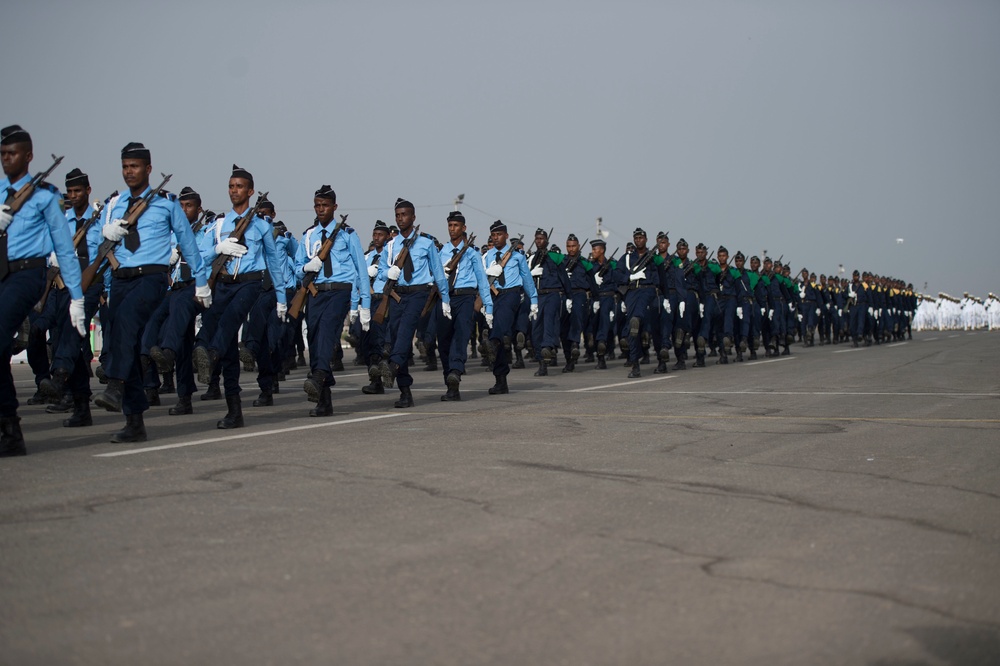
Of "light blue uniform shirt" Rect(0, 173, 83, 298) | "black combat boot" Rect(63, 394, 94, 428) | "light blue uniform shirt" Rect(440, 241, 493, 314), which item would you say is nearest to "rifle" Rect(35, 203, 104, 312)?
"black combat boot" Rect(63, 394, 94, 428)

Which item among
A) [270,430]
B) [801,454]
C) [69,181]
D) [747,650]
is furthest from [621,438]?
[69,181]

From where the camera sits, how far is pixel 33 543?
520 centimetres

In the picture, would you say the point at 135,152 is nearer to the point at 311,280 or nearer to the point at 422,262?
the point at 311,280

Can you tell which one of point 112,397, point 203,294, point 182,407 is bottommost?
point 182,407

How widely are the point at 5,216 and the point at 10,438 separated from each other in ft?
5.07

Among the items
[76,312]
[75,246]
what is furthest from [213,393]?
[76,312]

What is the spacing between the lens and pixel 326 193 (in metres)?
11.9

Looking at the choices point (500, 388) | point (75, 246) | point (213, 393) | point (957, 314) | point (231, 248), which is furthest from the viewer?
point (957, 314)

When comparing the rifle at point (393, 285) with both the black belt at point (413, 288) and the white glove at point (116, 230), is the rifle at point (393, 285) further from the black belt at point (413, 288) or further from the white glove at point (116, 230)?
the white glove at point (116, 230)

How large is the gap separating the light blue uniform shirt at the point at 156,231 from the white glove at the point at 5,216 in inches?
44.5

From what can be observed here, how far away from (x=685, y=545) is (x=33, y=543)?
2.86 m

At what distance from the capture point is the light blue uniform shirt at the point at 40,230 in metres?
8.21

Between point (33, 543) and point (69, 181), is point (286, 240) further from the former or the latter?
point (33, 543)

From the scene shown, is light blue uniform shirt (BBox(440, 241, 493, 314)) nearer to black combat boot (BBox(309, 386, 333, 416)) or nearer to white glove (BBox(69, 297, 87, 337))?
black combat boot (BBox(309, 386, 333, 416))
